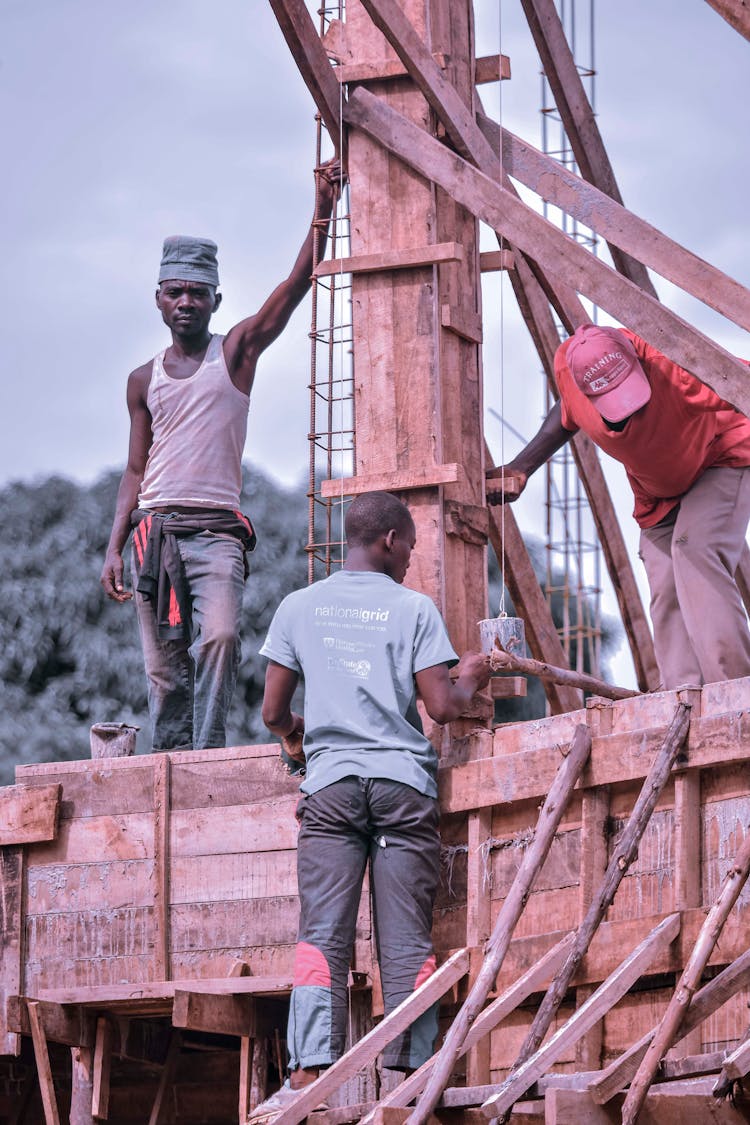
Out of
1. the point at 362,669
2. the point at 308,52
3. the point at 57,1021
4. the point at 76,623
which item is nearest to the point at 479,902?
the point at 362,669

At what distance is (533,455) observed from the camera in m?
8.53

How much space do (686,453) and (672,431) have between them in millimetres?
104

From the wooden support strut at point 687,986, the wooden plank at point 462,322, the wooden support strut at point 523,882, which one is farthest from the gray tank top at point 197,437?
the wooden support strut at point 687,986

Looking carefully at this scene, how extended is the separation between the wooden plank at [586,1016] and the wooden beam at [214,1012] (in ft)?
5.12

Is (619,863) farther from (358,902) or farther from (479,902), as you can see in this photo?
(358,902)

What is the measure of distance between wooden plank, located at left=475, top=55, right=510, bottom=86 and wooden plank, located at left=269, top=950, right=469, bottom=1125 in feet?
14.2

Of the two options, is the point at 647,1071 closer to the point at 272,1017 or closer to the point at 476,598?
the point at 272,1017

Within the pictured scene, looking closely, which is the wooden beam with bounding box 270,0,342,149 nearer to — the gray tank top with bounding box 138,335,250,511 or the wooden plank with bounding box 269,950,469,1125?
the gray tank top with bounding box 138,335,250,511

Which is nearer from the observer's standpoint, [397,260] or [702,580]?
[702,580]

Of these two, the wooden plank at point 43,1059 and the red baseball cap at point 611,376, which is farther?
the red baseball cap at point 611,376

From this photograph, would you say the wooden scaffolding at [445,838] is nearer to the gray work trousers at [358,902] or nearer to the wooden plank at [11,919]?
the wooden plank at [11,919]

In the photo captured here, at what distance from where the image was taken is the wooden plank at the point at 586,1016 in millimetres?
5836

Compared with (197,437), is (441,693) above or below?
below

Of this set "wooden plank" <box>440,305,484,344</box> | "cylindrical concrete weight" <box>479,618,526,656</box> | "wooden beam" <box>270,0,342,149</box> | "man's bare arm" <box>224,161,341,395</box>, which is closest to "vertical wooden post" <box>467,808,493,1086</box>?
"cylindrical concrete weight" <box>479,618,526,656</box>
